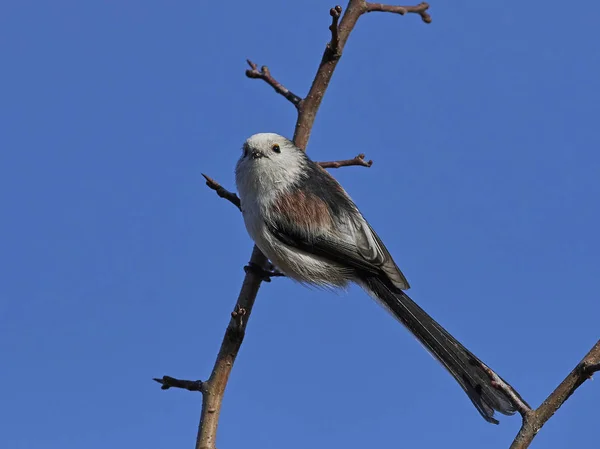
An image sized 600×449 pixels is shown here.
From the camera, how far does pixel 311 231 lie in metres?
4.35

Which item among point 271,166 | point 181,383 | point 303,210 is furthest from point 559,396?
point 271,166

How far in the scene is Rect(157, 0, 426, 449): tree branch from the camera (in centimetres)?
312

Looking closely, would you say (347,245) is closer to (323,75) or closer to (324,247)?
(324,247)

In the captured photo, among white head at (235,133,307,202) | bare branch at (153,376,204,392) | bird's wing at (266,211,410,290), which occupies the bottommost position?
bare branch at (153,376,204,392)

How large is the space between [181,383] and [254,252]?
4.01 ft

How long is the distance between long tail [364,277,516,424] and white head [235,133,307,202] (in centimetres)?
76

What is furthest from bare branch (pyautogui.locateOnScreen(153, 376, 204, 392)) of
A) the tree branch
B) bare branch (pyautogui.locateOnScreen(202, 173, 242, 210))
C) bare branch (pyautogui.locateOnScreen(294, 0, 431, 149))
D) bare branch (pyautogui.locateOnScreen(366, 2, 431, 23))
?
bare branch (pyautogui.locateOnScreen(366, 2, 431, 23))

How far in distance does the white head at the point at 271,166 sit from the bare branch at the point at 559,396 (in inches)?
91.5

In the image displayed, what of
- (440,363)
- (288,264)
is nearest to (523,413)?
(440,363)

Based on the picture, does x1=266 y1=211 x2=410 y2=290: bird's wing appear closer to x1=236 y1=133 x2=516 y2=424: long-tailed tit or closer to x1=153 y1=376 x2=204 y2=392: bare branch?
x1=236 y1=133 x2=516 y2=424: long-tailed tit

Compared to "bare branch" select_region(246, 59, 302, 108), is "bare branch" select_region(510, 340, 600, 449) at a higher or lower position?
lower

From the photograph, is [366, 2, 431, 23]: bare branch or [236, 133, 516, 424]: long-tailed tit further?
[236, 133, 516, 424]: long-tailed tit

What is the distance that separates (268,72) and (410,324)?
1.63 m

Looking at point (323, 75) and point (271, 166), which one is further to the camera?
point (271, 166)
